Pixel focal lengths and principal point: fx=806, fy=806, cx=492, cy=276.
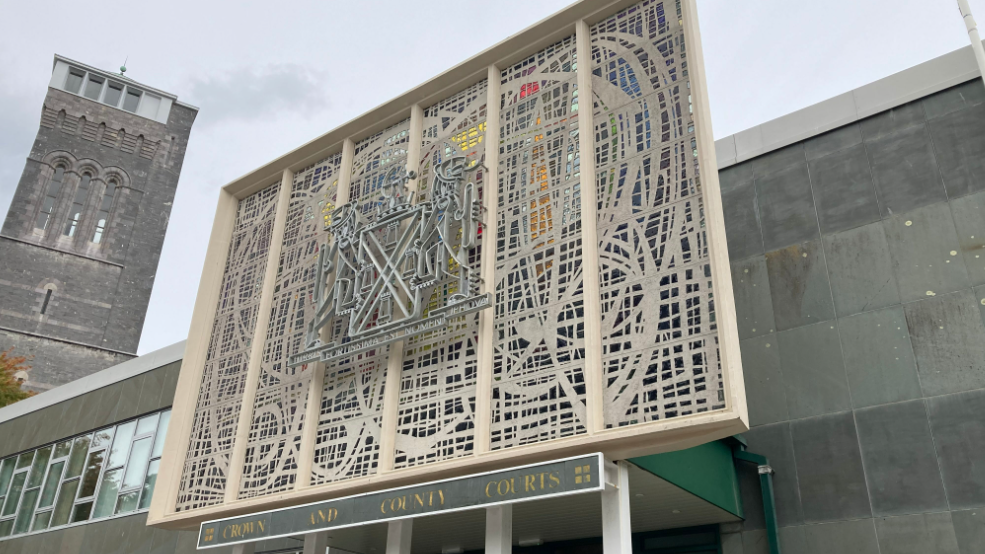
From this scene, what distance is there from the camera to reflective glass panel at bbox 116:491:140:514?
16062mm

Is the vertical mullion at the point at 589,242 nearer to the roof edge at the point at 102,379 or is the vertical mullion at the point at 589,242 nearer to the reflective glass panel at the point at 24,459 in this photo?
the roof edge at the point at 102,379

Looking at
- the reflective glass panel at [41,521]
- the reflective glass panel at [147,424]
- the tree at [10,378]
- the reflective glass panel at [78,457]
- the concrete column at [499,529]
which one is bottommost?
the concrete column at [499,529]

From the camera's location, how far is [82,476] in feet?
57.8

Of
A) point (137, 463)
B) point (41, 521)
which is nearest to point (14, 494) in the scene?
point (41, 521)

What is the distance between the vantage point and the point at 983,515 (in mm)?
8523

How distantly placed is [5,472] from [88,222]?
110ft

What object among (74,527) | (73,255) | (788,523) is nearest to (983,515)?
(788,523)

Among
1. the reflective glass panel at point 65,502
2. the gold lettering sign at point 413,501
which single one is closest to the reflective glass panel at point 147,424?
the reflective glass panel at point 65,502

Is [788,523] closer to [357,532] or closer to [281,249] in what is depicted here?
[357,532]

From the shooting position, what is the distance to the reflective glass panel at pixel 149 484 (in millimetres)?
15800

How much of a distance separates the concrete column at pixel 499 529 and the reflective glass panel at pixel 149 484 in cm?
971

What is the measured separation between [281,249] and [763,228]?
7.45 metres

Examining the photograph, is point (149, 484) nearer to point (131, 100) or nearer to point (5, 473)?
point (5, 473)

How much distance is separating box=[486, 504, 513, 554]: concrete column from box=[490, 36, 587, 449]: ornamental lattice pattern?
722 mm
